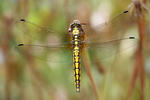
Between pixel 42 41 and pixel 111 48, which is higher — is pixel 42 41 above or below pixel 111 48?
above

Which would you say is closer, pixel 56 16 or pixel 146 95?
pixel 146 95

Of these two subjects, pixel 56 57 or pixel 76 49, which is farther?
pixel 56 57

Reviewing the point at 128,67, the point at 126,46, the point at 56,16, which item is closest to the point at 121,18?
the point at 126,46

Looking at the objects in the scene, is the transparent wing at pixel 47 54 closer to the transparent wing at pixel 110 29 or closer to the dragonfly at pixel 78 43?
the dragonfly at pixel 78 43

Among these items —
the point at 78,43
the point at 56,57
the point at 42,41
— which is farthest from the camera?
the point at 56,57

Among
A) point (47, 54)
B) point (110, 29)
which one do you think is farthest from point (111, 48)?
point (47, 54)

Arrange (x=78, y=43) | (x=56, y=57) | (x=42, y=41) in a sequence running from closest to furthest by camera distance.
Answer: (x=78, y=43) → (x=42, y=41) → (x=56, y=57)

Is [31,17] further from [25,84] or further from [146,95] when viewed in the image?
[146,95]

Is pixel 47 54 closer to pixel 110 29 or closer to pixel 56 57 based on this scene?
pixel 56 57

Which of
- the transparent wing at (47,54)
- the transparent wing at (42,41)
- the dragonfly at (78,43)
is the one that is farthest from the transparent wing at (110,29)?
the transparent wing at (47,54)

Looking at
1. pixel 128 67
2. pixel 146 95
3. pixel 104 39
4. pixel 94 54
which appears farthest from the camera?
pixel 128 67
